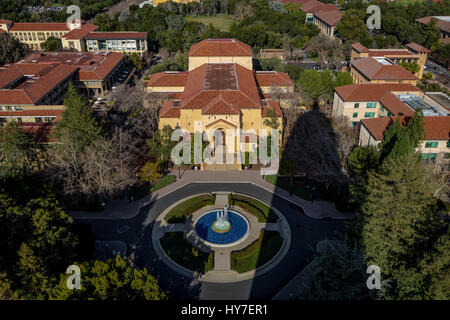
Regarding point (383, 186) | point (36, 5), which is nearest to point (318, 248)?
point (383, 186)

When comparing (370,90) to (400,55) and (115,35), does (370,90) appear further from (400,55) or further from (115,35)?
(115,35)

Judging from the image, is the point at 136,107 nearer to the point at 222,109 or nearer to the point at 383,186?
the point at 222,109

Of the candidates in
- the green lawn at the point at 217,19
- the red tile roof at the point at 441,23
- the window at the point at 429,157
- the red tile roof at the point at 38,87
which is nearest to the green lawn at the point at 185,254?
the window at the point at 429,157

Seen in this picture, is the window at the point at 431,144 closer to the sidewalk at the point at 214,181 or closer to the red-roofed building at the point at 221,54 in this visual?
the sidewalk at the point at 214,181

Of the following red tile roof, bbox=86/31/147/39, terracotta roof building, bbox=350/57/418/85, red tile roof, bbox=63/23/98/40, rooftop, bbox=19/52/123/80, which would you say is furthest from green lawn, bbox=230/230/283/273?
red tile roof, bbox=63/23/98/40

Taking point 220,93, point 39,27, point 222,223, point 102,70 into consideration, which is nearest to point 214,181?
point 222,223

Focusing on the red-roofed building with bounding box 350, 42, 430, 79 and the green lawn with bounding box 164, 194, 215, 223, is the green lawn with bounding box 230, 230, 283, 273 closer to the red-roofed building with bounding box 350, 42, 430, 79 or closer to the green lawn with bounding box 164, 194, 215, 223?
the green lawn with bounding box 164, 194, 215, 223

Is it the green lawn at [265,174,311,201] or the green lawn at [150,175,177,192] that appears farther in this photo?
the green lawn at [150,175,177,192]
